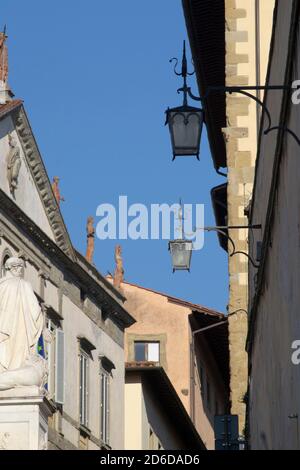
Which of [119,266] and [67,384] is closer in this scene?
[67,384]

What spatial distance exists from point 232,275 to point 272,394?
13139 mm

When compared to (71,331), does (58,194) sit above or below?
above

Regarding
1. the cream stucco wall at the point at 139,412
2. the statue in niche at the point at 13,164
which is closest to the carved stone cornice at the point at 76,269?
the statue in niche at the point at 13,164

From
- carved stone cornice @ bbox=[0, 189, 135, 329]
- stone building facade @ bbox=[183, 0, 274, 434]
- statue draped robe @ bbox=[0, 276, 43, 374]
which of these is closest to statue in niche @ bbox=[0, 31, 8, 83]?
carved stone cornice @ bbox=[0, 189, 135, 329]

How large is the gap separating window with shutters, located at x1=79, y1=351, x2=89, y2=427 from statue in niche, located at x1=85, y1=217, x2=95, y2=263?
3036 mm

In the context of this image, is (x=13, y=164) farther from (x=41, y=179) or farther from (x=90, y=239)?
(x=90, y=239)

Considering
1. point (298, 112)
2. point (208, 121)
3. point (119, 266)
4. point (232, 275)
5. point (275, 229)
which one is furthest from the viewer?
point (119, 266)

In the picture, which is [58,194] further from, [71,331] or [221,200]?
[221,200]

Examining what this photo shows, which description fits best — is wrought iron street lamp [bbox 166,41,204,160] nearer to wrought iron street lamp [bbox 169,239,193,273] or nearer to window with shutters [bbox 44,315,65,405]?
wrought iron street lamp [bbox 169,239,193,273]

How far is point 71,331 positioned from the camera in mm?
41406

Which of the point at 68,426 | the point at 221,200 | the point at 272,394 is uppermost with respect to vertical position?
the point at 221,200

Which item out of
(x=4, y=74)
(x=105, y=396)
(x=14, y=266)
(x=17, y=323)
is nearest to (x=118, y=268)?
(x=105, y=396)

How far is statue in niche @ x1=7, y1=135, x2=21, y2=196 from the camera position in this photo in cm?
3747
